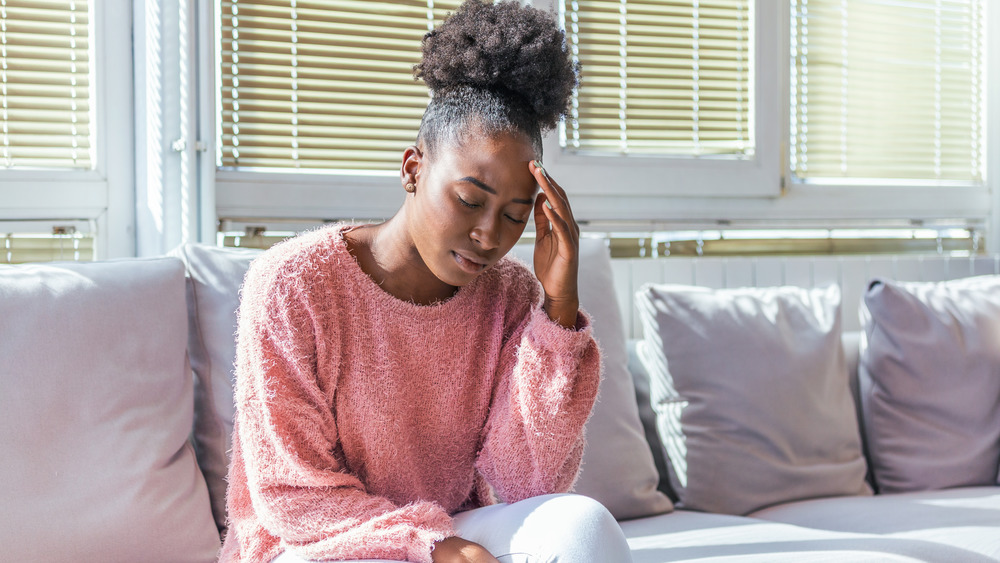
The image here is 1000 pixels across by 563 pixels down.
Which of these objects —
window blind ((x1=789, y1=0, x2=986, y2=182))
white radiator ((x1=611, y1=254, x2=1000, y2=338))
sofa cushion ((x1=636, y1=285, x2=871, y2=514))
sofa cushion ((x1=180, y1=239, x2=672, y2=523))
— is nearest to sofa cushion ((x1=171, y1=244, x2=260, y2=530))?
sofa cushion ((x1=180, y1=239, x2=672, y2=523))

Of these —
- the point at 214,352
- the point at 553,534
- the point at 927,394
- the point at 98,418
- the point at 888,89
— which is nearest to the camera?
the point at 553,534

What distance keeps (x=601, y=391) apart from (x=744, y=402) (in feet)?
1.08

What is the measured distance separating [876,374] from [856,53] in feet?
3.51

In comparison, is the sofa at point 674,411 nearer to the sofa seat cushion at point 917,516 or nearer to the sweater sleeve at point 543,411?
→ the sofa seat cushion at point 917,516

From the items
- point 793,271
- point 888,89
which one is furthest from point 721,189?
point 888,89

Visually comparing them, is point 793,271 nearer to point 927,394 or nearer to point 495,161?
point 927,394

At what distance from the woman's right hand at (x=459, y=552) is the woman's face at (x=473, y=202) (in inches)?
12.9

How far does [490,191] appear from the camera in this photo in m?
1.07

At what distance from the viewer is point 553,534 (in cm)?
95

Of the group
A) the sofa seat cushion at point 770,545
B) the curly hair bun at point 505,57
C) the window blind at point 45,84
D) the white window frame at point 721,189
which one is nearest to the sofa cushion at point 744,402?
the sofa seat cushion at point 770,545

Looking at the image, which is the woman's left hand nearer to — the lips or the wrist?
the wrist

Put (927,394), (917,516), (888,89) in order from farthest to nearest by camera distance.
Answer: (888,89) < (927,394) < (917,516)

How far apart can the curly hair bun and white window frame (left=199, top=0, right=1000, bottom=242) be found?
35.9 inches

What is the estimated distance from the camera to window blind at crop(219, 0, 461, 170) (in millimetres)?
1958
